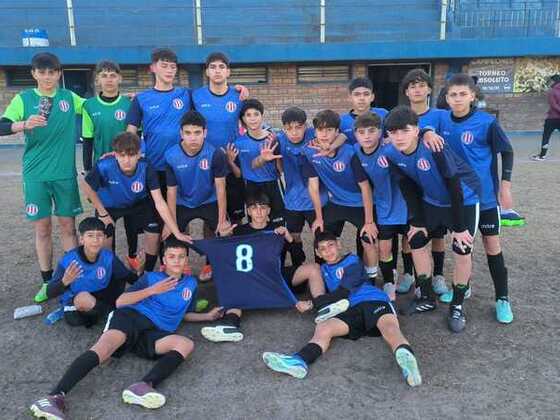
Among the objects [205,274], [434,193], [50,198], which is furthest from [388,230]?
[50,198]

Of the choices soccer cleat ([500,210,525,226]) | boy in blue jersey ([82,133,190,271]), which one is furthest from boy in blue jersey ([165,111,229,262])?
soccer cleat ([500,210,525,226])

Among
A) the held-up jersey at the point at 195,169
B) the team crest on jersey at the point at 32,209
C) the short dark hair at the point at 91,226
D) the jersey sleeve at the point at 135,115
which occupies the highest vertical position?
the jersey sleeve at the point at 135,115

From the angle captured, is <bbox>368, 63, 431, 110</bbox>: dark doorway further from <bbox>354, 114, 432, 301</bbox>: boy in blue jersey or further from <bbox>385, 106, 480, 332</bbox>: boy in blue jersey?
<bbox>385, 106, 480, 332</bbox>: boy in blue jersey

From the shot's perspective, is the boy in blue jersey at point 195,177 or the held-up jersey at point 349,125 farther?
the held-up jersey at point 349,125

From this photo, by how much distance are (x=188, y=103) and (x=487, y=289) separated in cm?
316

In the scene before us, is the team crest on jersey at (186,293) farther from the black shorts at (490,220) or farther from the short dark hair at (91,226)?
the black shorts at (490,220)

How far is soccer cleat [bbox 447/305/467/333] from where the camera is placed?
3.69 metres

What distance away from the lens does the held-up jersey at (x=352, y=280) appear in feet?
12.0

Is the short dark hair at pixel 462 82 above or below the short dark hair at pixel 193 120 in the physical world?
above

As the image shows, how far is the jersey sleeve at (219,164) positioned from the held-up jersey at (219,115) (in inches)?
14.9

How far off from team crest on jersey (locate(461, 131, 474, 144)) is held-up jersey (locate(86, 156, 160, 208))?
A: 2479mm

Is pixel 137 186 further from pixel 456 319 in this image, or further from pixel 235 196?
pixel 456 319

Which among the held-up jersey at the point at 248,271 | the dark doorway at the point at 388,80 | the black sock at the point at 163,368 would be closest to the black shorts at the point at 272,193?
the held-up jersey at the point at 248,271

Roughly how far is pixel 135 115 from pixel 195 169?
2.72 feet
